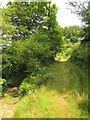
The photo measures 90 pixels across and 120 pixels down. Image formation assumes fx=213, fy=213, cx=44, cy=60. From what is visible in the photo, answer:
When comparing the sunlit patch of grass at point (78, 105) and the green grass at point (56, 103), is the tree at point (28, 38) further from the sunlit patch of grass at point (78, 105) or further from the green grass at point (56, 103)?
the sunlit patch of grass at point (78, 105)

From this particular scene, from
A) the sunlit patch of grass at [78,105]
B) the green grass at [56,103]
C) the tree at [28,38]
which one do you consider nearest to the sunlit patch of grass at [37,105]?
the green grass at [56,103]

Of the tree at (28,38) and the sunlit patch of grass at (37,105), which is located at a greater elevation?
the tree at (28,38)

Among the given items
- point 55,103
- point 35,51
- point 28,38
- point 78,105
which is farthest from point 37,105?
point 28,38

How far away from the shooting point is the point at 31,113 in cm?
966

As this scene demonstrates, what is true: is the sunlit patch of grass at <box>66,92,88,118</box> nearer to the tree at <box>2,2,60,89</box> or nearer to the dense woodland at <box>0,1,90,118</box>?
the dense woodland at <box>0,1,90,118</box>

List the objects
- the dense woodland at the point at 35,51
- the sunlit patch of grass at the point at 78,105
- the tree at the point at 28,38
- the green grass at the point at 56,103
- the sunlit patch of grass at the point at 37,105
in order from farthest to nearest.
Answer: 1. the tree at the point at 28,38
2. the dense woodland at the point at 35,51
3. the sunlit patch of grass at the point at 37,105
4. the green grass at the point at 56,103
5. the sunlit patch of grass at the point at 78,105

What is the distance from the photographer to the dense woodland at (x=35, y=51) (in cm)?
1047

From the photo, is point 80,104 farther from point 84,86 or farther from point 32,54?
point 32,54

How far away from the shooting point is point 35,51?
15.8 m

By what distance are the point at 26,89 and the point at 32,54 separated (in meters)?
3.71

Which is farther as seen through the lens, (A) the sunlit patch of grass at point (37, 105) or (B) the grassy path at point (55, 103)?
(A) the sunlit patch of grass at point (37, 105)

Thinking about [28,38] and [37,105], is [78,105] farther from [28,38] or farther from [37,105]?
[28,38]

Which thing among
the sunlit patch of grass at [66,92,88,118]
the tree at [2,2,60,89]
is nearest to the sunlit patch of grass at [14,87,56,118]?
the sunlit patch of grass at [66,92,88,118]

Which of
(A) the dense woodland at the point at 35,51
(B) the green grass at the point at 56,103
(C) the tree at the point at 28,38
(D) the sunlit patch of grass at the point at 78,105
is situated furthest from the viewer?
(C) the tree at the point at 28,38
